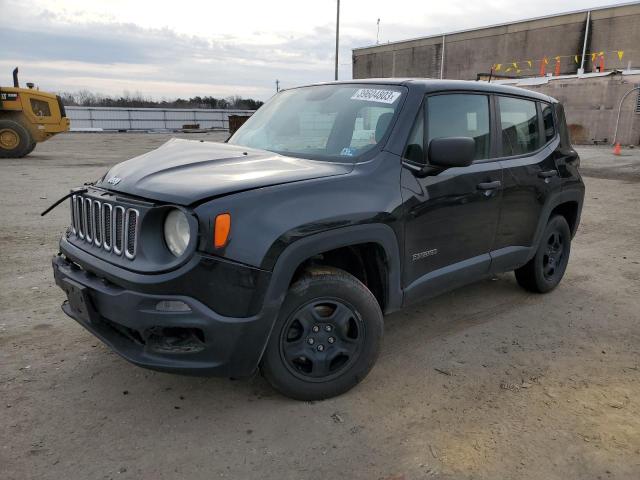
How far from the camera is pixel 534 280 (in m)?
4.70

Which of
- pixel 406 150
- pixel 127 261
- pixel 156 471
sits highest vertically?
pixel 406 150

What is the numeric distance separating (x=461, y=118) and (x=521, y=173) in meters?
0.77

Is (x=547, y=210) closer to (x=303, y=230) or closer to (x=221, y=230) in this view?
(x=303, y=230)

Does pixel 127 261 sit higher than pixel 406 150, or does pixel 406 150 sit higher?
pixel 406 150

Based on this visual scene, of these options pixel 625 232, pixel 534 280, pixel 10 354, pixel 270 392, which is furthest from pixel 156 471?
pixel 625 232

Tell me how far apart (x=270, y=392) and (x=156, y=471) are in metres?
0.83

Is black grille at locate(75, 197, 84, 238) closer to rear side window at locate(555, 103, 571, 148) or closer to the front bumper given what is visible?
the front bumper

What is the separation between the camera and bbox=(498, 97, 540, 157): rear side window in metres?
4.06

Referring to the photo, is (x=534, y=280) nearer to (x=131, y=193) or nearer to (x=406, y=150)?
(x=406, y=150)

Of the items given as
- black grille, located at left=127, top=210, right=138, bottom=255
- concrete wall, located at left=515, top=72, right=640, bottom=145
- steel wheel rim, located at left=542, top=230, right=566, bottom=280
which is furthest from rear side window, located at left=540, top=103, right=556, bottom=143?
concrete wall, located at left=515, top=72, right=640, bottom=145

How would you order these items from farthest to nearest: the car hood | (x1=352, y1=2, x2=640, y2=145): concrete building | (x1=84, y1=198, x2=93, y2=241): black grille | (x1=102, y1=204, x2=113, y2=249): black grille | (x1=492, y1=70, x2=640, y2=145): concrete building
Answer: (x1=352, y1=2, x2=640, y2=145): concrete building
(x1=492, y1=70, x2=640, y2=145): concrete building
(x1=84, y1=198, x2=93, y2=241): black grille
(x1=102, y1=204, x2=113, y2=249): black grille
the car hood

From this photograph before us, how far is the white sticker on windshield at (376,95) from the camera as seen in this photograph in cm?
340

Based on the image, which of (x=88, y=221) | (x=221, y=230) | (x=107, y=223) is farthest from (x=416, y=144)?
(x=88, y=221)

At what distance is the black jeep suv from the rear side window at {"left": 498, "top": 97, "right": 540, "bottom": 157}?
0.07 feet
